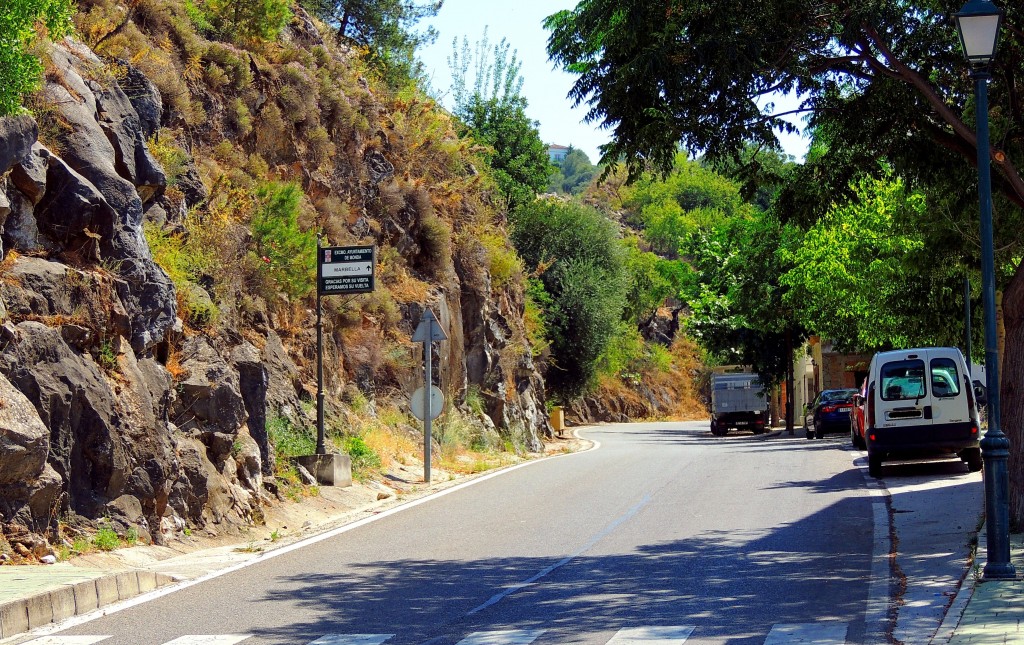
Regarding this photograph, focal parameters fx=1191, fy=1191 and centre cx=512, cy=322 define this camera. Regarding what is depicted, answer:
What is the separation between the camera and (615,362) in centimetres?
6225

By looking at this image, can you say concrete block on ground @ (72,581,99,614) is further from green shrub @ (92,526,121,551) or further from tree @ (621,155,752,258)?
tree @ (621,155,752,258)

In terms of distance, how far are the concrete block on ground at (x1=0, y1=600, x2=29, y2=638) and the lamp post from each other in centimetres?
747

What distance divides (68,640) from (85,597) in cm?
133

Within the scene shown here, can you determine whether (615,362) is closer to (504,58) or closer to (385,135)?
(504,58)

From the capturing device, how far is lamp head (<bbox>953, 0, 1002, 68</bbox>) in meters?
9.88

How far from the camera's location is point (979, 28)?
9883 millimetres

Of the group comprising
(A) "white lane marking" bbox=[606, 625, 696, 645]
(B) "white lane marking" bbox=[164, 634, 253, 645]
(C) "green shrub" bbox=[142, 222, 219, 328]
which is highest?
(C) "green shrub" bbox=[142, 222, 219, 328]

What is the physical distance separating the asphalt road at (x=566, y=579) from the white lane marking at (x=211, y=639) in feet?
0.13

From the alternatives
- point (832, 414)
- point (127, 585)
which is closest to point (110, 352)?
point (127, 585)

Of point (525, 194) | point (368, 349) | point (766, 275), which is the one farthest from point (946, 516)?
point (525, 194)

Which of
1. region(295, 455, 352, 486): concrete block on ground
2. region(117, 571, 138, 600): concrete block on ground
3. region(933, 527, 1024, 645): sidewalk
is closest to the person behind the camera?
region(933, 527, 1024, 645): sidewalk

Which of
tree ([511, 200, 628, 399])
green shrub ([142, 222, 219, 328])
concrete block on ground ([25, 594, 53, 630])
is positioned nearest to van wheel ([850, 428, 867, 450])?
green shrub ([142, 222, 219, 328])

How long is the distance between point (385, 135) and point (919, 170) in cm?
1896

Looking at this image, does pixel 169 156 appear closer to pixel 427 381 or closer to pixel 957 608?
pixel 427 381
